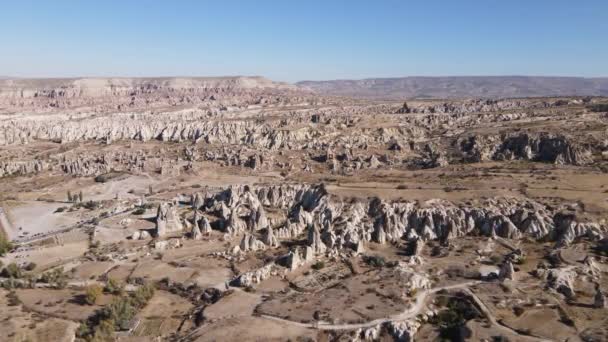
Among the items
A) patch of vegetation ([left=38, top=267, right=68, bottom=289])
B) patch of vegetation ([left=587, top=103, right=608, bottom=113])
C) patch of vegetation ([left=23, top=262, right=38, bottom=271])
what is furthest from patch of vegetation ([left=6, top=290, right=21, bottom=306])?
patch of vegetation ([left=587, top=103, right=608, bottom=113])

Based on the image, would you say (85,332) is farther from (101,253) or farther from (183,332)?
(101,253)

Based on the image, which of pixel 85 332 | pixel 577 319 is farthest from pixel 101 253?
pixel 577 319

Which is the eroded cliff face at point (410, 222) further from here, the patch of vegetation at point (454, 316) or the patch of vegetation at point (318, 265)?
the patch of vegetation at point (454, 316)

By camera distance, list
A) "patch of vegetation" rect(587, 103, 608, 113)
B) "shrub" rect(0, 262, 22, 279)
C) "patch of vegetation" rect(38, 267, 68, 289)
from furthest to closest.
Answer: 1. "patch of vegetation" rect(587, 103, 608, 113)
2. "shrub" rect(0, 262, 22, 279)
3. "patch of vegetation" rect(38, 267, 68, 289)

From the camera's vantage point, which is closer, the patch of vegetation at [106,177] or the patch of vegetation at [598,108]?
the patch of vegetation at [106,177]

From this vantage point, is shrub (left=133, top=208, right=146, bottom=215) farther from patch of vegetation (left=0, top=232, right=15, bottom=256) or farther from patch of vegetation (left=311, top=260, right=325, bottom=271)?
patch of vegetation (left=311, top=260, right=325, bottom=271)

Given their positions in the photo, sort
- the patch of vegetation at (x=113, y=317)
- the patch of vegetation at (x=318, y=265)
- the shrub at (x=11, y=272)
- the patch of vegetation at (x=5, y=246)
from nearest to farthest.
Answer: the patch of vegetation at (x=113, y=317)
the patch of vegetation at (x=318, y=265)
the shrub at (x=11, y=272)
the patch of vegetation at (x=5, y=246)

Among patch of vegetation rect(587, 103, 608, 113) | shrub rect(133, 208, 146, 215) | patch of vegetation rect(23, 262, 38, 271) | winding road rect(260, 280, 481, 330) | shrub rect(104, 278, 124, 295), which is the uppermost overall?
patch of vegetation rect(587, 103, 608, 113)

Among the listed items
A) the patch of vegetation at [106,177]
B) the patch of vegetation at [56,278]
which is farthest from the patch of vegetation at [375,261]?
the patch of vegetation at [106,177]

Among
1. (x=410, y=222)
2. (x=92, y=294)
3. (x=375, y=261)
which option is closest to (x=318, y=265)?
(x=375, y=261)

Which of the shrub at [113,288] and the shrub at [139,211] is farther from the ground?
the shrub at [139,211]

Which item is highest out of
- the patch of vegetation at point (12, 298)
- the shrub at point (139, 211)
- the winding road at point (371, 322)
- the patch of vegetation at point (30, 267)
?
the winding road at point (371, 322)

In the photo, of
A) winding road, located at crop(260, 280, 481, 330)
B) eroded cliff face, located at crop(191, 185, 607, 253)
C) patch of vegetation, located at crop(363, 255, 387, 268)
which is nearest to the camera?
winding road, located at crop(260, 280, 481, 330)
